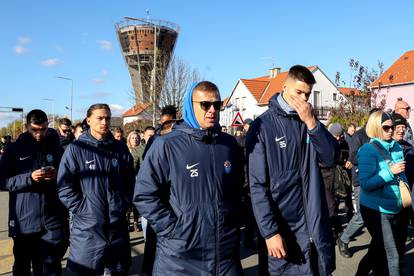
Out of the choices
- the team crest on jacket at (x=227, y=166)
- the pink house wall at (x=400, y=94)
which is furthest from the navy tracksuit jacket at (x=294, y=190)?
the pink house wall at (x=400, y=94)

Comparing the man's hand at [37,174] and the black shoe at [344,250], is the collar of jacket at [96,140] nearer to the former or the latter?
the man's hand at [37,174]

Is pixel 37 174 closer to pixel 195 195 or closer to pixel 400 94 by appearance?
pixel 195 195

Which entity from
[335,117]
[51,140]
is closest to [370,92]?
[335,117]

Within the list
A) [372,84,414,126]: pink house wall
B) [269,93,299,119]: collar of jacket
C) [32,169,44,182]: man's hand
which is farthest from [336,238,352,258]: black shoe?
[372,84,414,126]: pink house wall

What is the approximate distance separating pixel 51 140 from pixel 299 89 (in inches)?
116

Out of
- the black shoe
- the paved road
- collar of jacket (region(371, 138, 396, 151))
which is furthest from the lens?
the black shoe

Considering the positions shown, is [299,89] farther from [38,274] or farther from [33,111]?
[38,274]

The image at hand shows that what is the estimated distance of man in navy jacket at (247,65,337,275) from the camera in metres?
2.94

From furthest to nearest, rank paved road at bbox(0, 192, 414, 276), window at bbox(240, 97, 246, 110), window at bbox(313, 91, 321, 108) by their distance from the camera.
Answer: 1. window at bbox(240, 97, 246, 110)
2. window at bbox(313, 91, 321, 108)
3. paved road at bbox(0, 192, 414, 276)

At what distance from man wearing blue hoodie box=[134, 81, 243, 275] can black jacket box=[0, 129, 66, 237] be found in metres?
1.87

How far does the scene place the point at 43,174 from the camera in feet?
13.9

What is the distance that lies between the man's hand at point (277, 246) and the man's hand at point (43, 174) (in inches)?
99.5

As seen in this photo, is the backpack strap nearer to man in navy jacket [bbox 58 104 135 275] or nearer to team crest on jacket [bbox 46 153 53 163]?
man in navy jacket [bbox 58 104 135 275]

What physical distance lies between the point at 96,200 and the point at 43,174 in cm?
66
